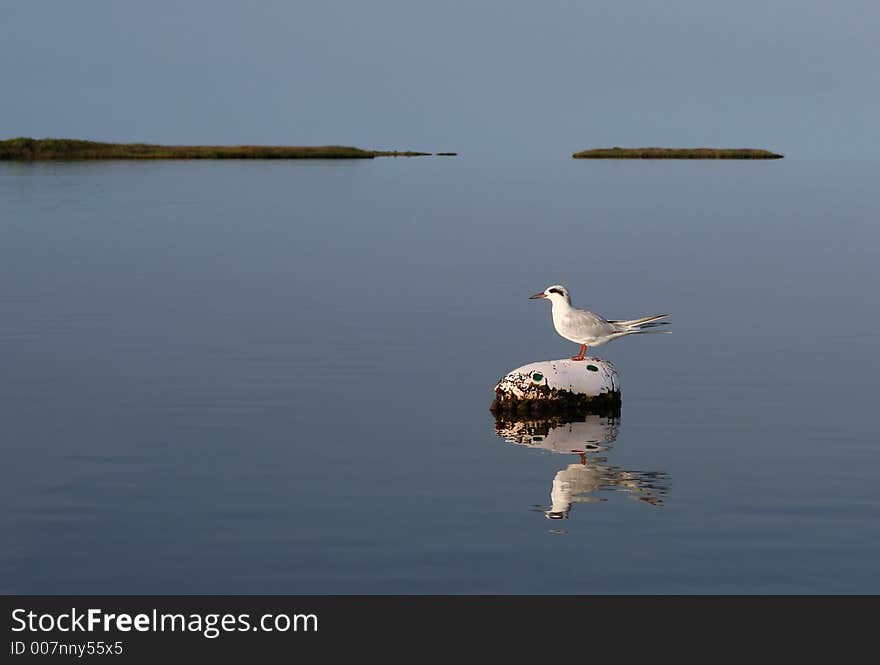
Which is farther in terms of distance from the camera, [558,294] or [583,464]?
[558,294]

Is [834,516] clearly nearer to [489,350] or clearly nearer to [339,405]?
[339,405]

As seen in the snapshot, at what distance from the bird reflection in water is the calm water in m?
0.07

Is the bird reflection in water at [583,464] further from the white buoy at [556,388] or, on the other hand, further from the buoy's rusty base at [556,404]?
the white buoy at [556,388]

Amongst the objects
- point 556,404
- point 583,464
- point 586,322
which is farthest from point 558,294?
point 583,464

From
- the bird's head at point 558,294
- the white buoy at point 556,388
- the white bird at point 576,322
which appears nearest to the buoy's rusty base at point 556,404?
the white buoy at point 556,388

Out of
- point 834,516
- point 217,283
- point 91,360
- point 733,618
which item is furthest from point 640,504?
point 217,283

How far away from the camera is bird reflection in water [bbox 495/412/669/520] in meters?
18.1

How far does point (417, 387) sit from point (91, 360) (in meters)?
7.68

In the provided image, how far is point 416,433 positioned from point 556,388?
272 centimetres

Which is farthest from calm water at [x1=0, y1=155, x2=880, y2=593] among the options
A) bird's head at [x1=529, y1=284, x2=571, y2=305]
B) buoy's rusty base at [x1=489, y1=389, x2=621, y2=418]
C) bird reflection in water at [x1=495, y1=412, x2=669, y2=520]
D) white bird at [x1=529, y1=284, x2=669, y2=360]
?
bird's head at [x1=529, y1=284, x2=571, y2=305]

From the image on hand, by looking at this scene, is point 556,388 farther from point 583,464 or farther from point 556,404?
point 583,464

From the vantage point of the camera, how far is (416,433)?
71.8 ft

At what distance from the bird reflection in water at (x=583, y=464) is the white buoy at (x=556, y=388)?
0.89ft

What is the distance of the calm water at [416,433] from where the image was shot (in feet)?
50.3
